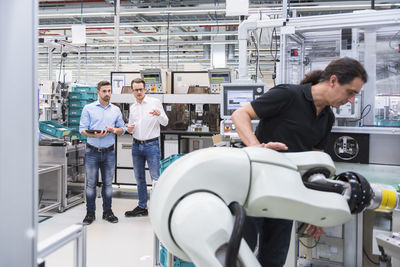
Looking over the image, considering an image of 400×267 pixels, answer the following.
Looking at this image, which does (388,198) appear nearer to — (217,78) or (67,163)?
(217,78)

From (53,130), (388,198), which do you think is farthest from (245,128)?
(53,130)

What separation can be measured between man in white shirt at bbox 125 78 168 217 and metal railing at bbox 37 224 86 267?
3248mm

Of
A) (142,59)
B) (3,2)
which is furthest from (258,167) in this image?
(142,59)

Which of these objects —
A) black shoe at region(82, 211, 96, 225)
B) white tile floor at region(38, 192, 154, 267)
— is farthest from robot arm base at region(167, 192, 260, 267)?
black shoe at region(82, 211, 96, 225)

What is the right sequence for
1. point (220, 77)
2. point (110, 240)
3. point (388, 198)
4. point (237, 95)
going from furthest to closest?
1. point (220, 77)
2. point (110, 240)
3. point (237, 95)
4. point (388, 198)

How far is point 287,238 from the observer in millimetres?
1933

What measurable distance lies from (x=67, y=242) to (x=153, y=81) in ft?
15.8

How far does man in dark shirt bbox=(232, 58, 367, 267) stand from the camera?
5.72ft

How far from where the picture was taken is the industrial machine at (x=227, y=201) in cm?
79

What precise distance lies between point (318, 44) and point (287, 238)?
2.01m

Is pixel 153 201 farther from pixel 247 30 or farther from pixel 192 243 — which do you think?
pixel 247 30

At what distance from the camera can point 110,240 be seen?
3.71 m

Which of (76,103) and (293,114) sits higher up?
(76,103)

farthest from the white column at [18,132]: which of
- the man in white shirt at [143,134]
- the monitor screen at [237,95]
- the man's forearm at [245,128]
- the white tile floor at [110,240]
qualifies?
the man in white shirt at [143,134]
